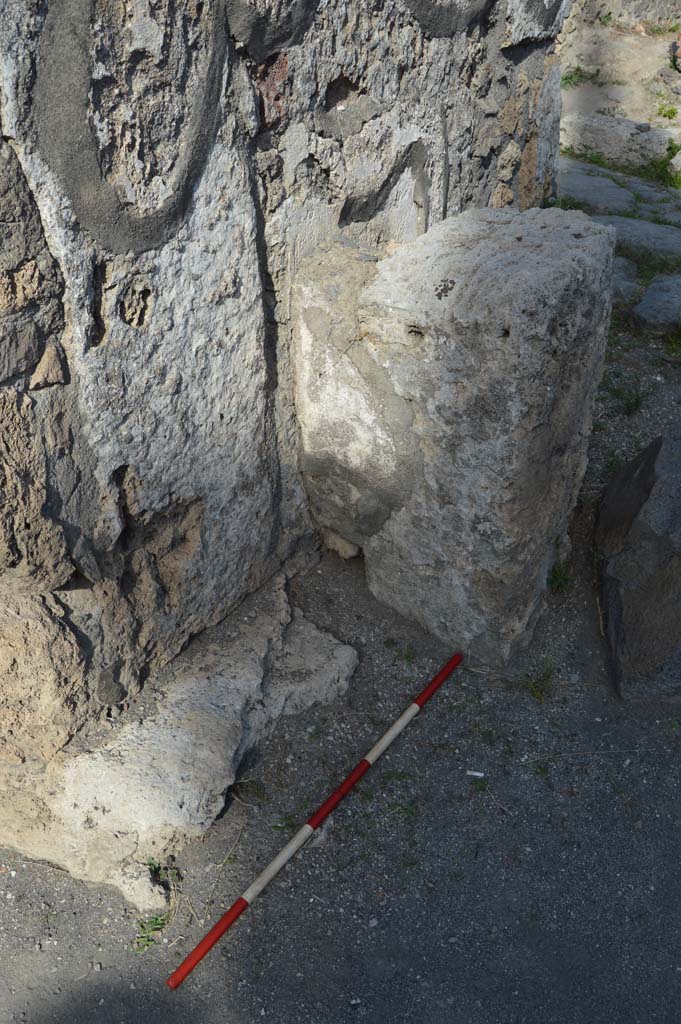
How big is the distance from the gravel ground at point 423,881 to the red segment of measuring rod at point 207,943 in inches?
0.9

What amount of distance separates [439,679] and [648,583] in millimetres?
566

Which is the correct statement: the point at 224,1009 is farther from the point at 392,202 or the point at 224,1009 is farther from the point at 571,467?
the point at 392,202

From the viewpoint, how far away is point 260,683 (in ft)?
6.66

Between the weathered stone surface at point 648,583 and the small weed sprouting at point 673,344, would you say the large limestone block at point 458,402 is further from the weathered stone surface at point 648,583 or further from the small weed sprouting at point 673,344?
the small weed sprouting at point 673,344

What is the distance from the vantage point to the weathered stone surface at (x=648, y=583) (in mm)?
2127

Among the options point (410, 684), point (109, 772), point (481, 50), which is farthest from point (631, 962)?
point (481, 50)

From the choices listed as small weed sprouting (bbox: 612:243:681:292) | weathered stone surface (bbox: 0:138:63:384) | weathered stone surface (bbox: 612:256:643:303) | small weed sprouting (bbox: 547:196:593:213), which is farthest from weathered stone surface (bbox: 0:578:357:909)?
small weed sprouting (bbox: 547:196:593:213)

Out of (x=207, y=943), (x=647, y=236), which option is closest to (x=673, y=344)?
(x=647, y=236)

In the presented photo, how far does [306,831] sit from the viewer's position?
1.85 meters

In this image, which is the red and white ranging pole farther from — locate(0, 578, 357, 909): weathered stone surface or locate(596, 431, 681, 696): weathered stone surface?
locate(596, 431, 681, 696): weathered stone surface

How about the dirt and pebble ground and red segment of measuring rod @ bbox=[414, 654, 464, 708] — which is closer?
the dirt and pebble ground

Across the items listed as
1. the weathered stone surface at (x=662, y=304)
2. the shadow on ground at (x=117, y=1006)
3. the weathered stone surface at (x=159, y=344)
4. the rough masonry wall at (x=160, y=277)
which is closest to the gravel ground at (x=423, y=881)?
the shadow on ground at (x=117, y=1006)

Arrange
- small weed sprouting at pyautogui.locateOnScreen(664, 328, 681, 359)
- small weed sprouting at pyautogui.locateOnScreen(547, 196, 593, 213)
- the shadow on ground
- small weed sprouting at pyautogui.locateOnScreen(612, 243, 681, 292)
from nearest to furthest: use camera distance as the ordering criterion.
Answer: the shadow on ground → small weed sprouting at pyautogui.locateOnScreen(664, 328, 681, 359) → small weed sprouting at pyautogui.locateOnScreen(612, 243, 681, 292) → small weed sprouting at pyautogui.locateOnScreen(547, 196, 593, 213)

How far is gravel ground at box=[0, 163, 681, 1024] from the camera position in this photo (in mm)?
1643
